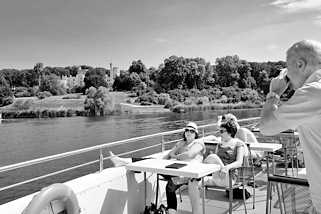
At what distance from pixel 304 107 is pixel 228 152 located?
2397 mm

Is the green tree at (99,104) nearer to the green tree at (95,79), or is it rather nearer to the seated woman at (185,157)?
the green tree at (95,79)

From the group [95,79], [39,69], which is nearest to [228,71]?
[95,79]

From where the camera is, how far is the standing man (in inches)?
41.5

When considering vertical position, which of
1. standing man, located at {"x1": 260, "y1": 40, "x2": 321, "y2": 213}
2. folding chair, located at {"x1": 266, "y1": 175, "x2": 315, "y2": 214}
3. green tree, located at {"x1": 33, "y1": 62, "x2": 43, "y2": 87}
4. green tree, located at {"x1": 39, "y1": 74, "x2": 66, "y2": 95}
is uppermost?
green tree, located at {"x1": 33, "y1": 62, "x2": 43, "y2": 87}

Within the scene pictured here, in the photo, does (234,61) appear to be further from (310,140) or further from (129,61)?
(310,140)

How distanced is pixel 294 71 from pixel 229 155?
7.57 feet

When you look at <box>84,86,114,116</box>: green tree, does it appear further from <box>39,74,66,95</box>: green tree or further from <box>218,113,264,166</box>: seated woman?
<box>218,113,264,166</box>: seated woman

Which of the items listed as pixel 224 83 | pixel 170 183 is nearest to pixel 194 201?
pixel 170 183

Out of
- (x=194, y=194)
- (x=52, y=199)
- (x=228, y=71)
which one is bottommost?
(x=194, y=194)

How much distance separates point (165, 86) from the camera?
73688 millimetres

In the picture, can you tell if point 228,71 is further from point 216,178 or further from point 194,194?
point 194,194

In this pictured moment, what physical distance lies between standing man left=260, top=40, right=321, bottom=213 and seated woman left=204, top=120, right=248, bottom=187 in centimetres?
199

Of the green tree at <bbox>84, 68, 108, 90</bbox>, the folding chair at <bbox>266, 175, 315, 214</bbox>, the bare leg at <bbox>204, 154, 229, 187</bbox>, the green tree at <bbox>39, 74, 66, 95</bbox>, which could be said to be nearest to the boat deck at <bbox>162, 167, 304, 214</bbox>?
the bare leg at <bbox>204, 154, 229, 187</bbox>

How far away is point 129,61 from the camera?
8256 centimetres
